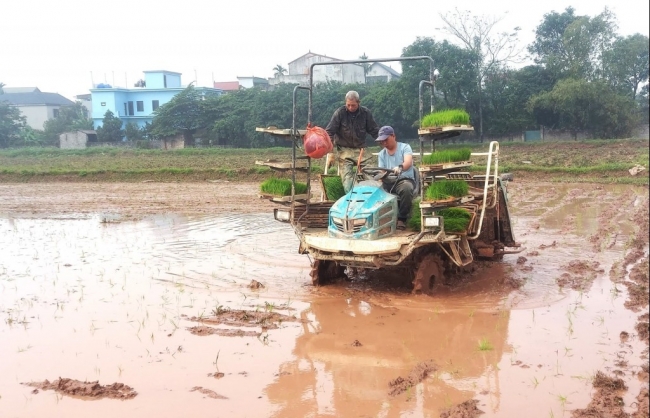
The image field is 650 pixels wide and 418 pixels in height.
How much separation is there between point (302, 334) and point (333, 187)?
2941mm

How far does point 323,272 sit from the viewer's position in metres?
7.67

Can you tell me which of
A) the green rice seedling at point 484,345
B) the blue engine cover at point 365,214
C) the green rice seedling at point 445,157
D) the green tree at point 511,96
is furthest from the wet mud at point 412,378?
the green tree at point 511,96

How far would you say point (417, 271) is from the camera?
7.19 meters

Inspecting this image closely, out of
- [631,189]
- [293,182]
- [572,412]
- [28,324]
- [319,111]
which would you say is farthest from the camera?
[319,111]

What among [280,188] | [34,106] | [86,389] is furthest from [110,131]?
[86,389]

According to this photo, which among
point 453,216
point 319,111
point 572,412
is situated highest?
point 319,111

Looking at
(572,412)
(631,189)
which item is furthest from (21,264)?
(631,189)

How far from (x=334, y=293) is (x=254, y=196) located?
38.8 ft

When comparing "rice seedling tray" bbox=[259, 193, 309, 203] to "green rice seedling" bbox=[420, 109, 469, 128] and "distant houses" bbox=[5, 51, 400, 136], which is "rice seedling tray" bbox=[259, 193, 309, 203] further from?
"distant houses" bbox=[5, 51, 400, 136]

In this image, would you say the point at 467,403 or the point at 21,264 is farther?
the point at 21,264

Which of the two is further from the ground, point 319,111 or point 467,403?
point 319,111

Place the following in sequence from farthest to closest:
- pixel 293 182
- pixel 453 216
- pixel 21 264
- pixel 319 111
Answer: pixel 319 111 → pixel 21 264 → pixel 293 182 → pixel 453 216

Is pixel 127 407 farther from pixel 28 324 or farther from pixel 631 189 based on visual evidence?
pixel 631 189

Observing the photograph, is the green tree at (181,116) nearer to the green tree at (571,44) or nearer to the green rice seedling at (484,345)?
the green tree at (571,44)
